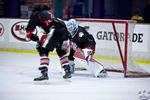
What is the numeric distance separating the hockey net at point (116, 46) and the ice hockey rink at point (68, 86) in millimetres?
236

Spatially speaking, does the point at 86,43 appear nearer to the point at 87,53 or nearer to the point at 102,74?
the point at 87,53

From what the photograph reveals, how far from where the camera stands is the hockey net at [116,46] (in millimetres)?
6832

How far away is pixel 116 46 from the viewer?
24.3ft

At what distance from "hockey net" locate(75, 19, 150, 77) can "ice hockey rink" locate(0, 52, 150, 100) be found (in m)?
0.24

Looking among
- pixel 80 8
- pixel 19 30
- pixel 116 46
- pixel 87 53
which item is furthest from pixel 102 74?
pixel 80 8

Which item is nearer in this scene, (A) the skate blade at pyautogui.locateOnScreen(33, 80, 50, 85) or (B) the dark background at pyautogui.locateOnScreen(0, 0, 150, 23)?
(A) the skate blade at pyautogui.locateOnScreen(33, 80, 50, 85)

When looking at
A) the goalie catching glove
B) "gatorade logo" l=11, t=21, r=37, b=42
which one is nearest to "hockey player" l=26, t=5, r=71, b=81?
the goalie catching glove

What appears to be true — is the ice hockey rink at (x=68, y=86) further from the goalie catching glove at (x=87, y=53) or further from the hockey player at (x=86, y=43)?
the goalie catching glove at (x=87, y=53)

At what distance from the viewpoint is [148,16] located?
1294 cm

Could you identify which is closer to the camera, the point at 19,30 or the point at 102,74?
the point at 102,74

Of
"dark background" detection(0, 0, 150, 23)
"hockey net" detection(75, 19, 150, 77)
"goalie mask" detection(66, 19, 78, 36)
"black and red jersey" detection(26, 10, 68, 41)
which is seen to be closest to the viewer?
"black and red jersey" detection(26, 10, 68, 41)

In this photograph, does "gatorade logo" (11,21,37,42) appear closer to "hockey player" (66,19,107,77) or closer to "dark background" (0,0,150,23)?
"hockey player" (66,19,107,77)

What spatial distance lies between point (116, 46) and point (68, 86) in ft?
6.12

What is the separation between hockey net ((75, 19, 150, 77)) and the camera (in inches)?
269
